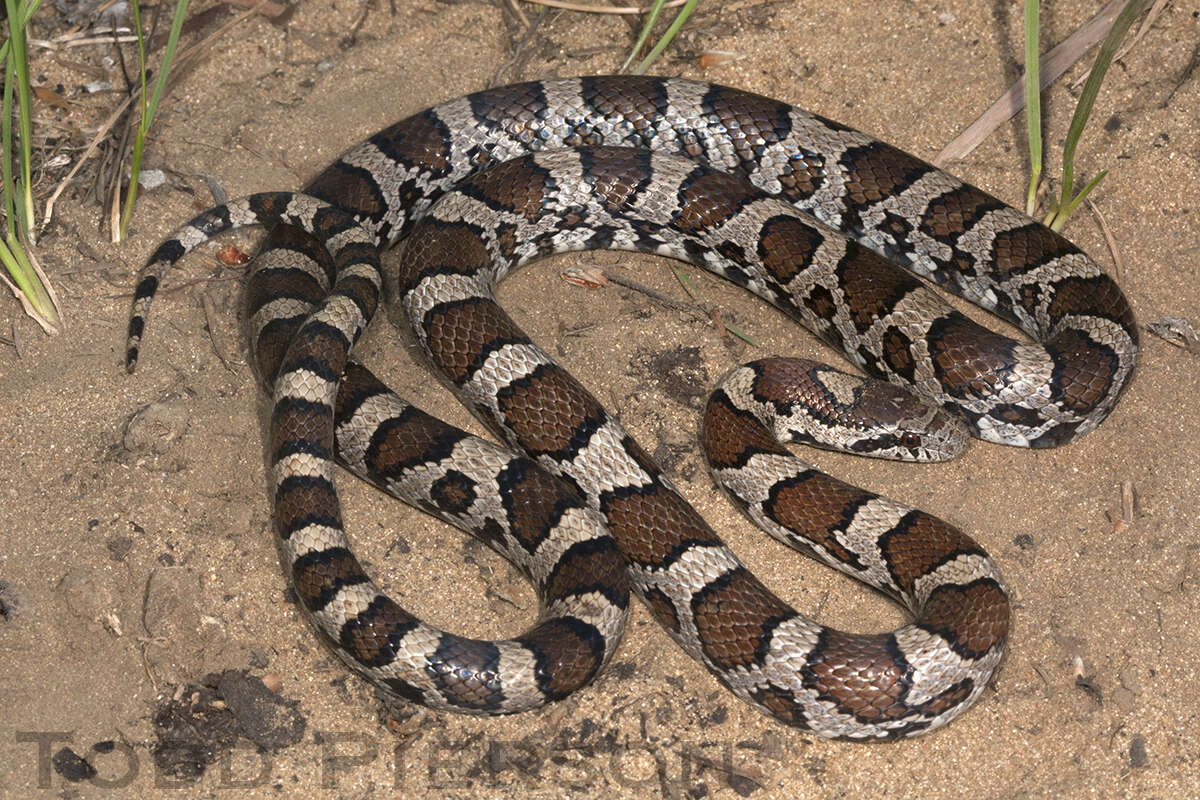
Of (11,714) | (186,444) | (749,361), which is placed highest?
(749,361)

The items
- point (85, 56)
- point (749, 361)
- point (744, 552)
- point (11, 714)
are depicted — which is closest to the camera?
point (11, 714)

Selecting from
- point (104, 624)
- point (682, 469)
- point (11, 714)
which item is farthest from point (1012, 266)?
point (11, 714)

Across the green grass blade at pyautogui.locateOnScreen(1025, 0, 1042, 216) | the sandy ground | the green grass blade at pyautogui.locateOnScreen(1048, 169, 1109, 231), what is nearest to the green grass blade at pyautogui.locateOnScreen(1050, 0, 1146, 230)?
the green grass blade at pyautogui.locateOnScreen(1048, 169, 1109, 231)

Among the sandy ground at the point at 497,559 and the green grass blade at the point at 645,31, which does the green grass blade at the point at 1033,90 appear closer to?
the sandy ground at the point at 497,559

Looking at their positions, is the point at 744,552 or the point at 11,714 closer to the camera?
the point at 11,714

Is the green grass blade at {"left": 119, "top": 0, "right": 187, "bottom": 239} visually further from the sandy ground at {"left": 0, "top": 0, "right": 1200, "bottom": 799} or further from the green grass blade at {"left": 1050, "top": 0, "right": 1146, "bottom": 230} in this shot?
the green grass blade at {"left": 1050, "top": 0, "right": 1146, "bottom": 230}

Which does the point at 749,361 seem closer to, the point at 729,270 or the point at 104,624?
the point at 729,270

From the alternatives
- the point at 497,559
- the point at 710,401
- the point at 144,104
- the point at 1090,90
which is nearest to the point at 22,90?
the point at 144,104

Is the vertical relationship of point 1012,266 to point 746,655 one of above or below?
above

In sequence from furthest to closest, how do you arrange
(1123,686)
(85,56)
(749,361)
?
(85,56)
(749,361)
(1123,686)
